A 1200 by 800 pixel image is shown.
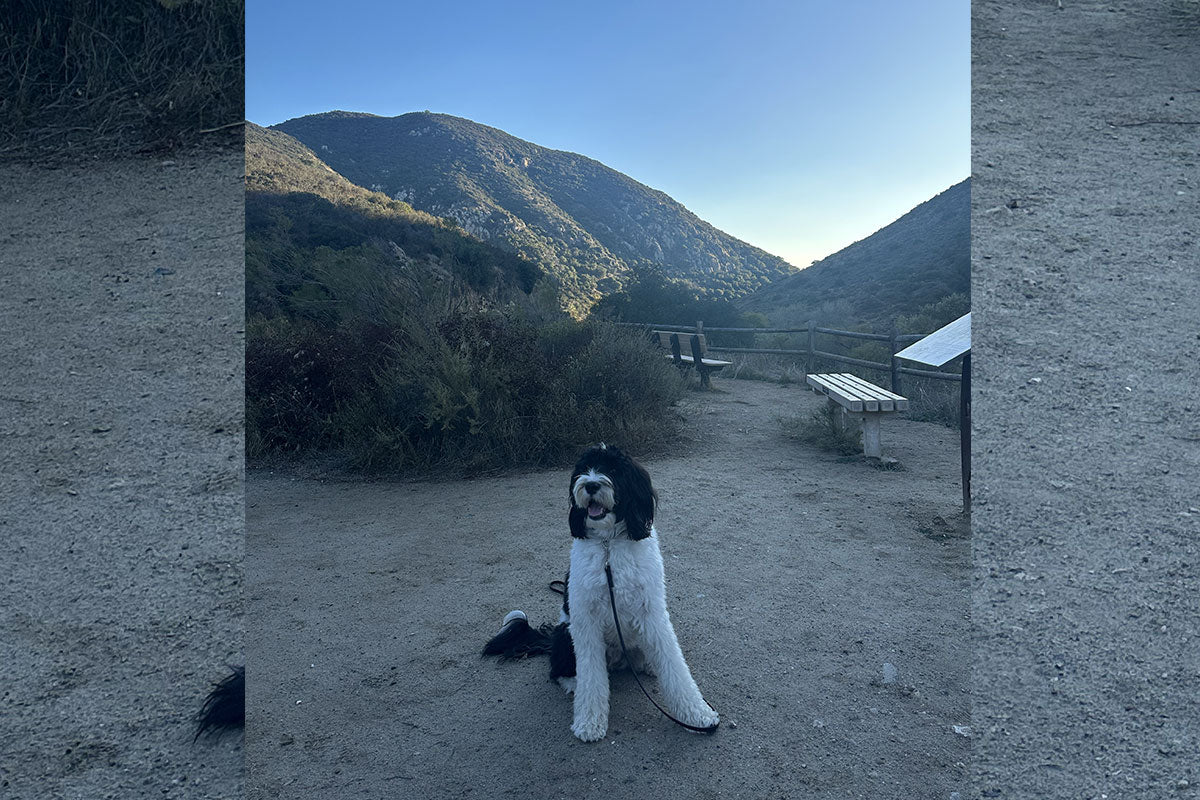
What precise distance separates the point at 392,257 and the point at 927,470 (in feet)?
37.2

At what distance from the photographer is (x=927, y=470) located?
5.98 m

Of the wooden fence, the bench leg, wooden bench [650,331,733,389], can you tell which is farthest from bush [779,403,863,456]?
wooden bench [650,331,733,389]

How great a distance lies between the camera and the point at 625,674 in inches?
109

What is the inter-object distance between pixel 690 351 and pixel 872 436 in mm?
3802

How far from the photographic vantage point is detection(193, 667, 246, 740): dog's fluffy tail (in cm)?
240

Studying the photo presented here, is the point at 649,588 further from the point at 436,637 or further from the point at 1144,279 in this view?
the point at 1144,279

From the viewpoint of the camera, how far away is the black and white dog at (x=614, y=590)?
2453 mm

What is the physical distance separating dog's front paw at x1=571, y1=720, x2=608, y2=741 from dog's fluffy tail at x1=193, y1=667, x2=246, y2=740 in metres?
1.17

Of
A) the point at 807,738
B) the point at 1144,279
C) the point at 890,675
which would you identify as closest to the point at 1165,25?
the point at 1144,279

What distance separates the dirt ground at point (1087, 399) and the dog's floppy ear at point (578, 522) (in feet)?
4.91

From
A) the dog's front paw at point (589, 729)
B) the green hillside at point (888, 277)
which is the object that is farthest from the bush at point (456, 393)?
the green hillside at point (888, 277)

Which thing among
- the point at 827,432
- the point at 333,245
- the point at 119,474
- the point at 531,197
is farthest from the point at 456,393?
the point at 531,197

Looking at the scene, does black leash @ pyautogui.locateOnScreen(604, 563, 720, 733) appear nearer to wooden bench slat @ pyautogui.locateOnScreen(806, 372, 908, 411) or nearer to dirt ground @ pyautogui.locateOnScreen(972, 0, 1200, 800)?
dirt ground @ pyautogui.locateOnScreen(972, 0, 1200, 800)

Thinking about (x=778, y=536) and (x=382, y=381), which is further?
(x=382, y=381)
